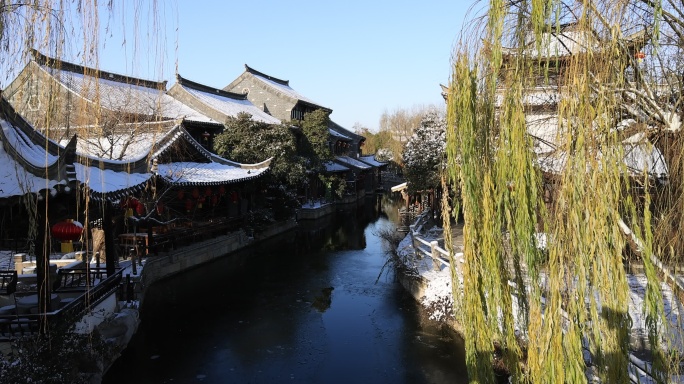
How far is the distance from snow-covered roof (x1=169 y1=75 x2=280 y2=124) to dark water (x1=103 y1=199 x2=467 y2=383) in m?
13.0

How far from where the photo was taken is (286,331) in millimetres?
9367

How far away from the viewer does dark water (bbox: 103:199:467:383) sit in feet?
24.6

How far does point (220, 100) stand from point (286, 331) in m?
21.8

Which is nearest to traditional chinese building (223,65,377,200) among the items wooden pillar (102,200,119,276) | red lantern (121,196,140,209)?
red lantern (121,196,140,209)

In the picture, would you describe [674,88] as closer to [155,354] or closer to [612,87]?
[612,87]

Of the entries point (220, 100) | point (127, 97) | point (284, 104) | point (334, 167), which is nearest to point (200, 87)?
point (220, 100)

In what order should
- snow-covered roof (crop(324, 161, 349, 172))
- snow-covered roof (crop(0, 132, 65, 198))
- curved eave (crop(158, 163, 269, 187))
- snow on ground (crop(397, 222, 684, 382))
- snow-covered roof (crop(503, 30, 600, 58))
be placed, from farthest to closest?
snow-covered roof (crop(324, 161, 349, 172))
curved eave (crop(158, 163, 269, 187))
snow on ground (crop(397, 222, 684, 382))
snow-covered roof (crop(0, 132, 65, 198))
snow-covered roof (crop(503, 30, 600, 58))

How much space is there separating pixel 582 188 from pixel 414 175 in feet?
58.2

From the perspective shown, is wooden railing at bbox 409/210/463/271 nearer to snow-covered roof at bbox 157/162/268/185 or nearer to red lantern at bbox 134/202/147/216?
snow-covered roof at bbox 157/162/268/185

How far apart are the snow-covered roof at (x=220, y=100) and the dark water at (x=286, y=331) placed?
12975 mm

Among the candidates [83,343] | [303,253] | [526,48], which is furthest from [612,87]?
[303,253]

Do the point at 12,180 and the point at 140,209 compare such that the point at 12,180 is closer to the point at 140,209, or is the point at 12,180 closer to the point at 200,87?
the point at 140,209

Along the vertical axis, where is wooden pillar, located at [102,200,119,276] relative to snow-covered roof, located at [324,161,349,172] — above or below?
below

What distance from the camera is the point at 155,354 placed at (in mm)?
8086
